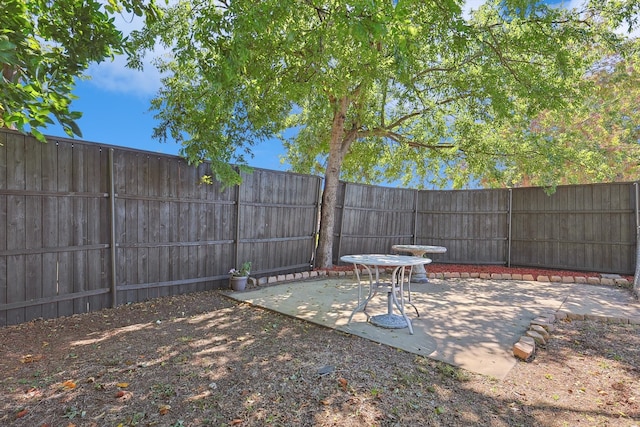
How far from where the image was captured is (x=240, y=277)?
16.0 ft

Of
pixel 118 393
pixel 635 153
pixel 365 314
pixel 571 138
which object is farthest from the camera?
pixel 635 153

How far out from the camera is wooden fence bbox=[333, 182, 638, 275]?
21.3ft

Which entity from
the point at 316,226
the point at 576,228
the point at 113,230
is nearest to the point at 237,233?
the point at 113,230

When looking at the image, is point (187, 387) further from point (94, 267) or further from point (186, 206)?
point (186, 206)

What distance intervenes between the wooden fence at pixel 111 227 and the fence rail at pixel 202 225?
12mm

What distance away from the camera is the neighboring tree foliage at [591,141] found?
6602 millimetres

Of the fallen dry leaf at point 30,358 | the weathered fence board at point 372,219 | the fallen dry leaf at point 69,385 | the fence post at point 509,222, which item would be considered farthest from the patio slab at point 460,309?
the fallen dry leaf at point 30,358

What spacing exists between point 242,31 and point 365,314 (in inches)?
120

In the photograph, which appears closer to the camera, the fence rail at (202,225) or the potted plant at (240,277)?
the fence rail at (202,225)

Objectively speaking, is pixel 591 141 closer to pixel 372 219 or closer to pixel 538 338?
pixel 372 219

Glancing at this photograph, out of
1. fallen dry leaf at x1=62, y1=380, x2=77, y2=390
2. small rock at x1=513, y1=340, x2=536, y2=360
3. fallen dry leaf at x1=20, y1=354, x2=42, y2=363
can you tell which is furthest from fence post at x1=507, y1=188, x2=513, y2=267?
fallen dry leaf at x1=20, y1=354, x2=42, y2=363

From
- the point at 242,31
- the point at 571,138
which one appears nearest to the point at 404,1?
the point at 242,31

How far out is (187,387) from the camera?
2100mm

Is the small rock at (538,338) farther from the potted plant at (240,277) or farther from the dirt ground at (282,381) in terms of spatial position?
the potted plant at (240,277)
